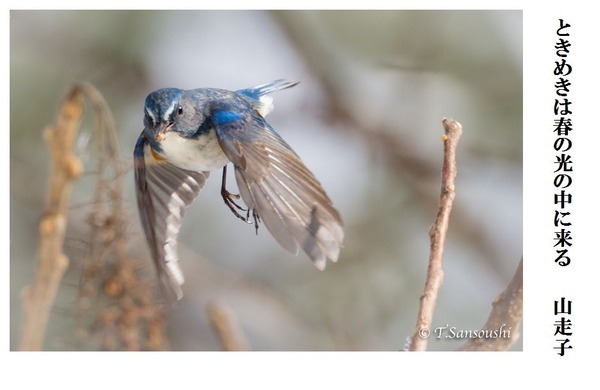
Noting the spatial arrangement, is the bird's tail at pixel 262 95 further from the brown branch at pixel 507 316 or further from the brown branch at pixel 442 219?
the brown branch at pixel 507 316

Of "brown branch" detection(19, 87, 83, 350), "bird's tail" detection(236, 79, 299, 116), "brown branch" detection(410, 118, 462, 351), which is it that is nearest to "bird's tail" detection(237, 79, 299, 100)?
"bird's tail" detection(236, 79, 299, 116)

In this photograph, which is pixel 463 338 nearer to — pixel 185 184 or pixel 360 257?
pixel 360 257

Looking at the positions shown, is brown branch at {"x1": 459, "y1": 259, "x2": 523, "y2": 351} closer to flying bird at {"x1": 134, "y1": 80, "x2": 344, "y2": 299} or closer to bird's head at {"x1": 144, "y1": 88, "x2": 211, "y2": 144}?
flying bird at {"x1": 134, "y1": 80, "x2": 344, "y2": 299}

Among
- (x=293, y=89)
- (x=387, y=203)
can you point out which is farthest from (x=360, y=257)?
(x=293, y=89)

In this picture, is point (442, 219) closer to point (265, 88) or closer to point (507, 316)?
point (507, 316)

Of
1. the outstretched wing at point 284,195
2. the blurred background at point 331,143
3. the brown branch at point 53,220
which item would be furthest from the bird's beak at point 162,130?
the brown branch at point 53,220
